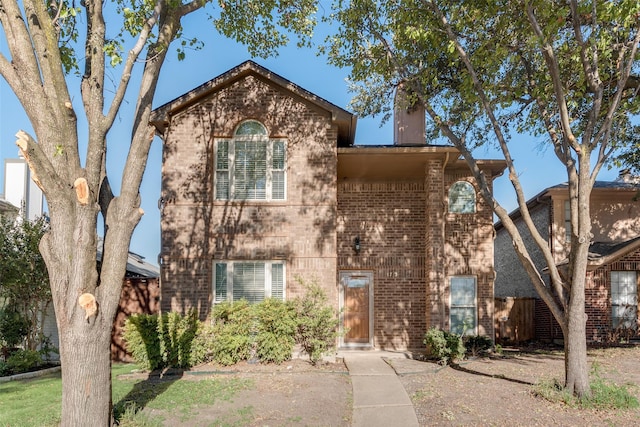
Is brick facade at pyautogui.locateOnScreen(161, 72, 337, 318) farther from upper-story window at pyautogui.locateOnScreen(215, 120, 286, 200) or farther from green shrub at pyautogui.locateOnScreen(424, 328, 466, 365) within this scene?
green shrub at pyautogui.locateOnScreen(424, 328, 466, 365)

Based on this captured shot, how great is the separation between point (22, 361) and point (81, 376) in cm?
760

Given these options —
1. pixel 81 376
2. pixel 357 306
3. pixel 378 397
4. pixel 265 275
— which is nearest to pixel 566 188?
pixel 357 306

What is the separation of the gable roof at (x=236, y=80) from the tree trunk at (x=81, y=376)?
24.4ft

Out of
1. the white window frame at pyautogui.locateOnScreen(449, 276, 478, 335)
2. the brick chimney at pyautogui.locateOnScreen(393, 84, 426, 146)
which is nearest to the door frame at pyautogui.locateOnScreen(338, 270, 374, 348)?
the white window frame at pyautogui.locateOnScreen(449, 276, 478, 335)

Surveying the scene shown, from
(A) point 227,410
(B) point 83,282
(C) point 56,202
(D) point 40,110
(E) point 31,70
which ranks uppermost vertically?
(E) point 31,70

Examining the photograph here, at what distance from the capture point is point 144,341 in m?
10.6

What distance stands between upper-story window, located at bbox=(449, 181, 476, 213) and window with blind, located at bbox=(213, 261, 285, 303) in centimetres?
553

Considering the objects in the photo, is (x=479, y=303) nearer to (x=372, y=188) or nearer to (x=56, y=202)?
(x=372, y=188)

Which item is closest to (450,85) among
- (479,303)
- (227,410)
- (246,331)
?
(479,303)

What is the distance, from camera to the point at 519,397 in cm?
816

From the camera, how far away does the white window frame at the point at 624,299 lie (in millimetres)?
15977

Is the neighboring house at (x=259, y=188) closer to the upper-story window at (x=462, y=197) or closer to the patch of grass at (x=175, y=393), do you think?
the upper-story window at (x=462, y=197)

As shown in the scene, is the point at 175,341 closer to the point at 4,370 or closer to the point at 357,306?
the point at 4,370

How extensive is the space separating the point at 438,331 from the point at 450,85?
649 centimetres
